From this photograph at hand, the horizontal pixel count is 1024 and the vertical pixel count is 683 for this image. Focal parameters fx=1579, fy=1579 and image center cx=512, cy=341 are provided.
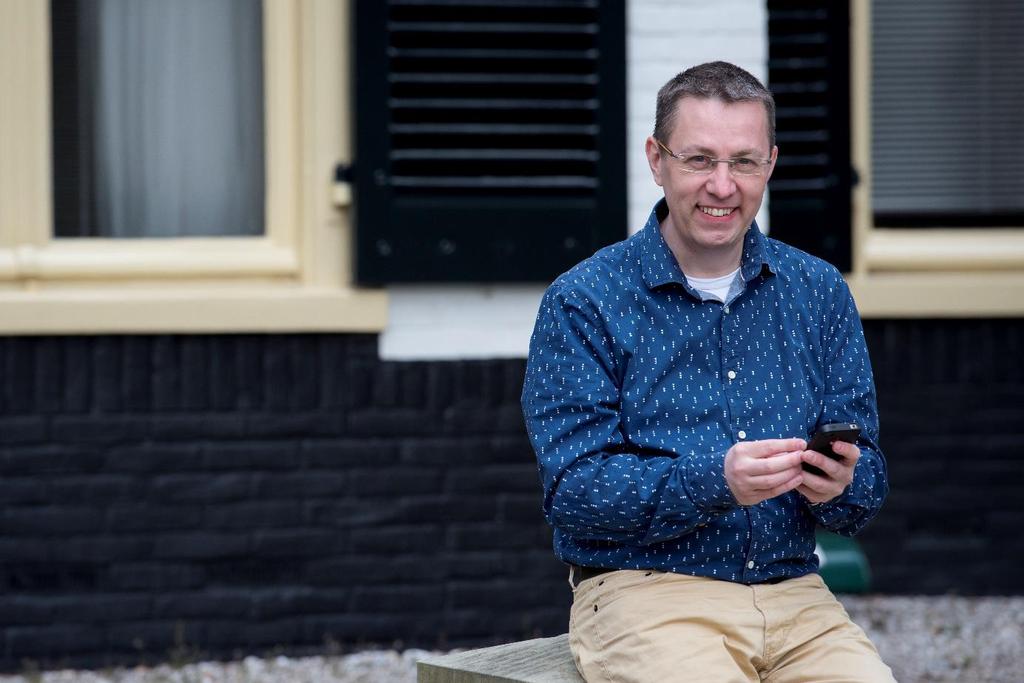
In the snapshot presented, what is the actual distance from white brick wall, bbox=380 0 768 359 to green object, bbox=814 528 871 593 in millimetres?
1181

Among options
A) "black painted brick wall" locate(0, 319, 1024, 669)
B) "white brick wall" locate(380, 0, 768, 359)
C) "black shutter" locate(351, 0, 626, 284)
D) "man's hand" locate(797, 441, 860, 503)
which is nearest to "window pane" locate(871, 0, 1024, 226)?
"white brick wall" locate(380, 0, 768, 359)

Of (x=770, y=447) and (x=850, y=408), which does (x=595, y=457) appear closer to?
(x=770, y=447)

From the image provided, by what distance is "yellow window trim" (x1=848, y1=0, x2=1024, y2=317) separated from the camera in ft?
17.5

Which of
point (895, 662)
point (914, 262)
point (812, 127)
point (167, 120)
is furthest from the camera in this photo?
point (914, 262)

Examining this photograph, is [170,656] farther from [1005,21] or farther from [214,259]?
[1005,21]

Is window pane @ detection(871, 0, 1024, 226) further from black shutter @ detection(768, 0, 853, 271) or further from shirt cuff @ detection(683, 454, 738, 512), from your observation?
shirt cuff @ detection(683, 454, 738, 512)

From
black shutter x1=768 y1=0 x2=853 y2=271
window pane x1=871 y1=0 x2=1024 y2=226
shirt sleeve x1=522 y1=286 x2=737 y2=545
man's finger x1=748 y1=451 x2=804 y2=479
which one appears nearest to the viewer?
man's finger x1=748 y1=451 x2=804 y2=479

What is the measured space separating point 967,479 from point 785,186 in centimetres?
123

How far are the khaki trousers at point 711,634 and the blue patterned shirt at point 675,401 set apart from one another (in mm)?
39

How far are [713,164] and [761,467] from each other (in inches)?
21.7

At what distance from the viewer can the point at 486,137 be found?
196 inches

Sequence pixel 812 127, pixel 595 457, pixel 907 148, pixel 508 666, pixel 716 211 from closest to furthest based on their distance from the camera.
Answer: pixel 595 457 < pixel 716 211 < pixel 508 666 < pixel 812 127 < pixel 907 148

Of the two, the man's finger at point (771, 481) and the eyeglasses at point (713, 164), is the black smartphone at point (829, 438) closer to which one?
the man's finger at point (771, 481)

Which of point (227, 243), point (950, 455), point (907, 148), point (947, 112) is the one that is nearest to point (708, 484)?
point (227, 243)
